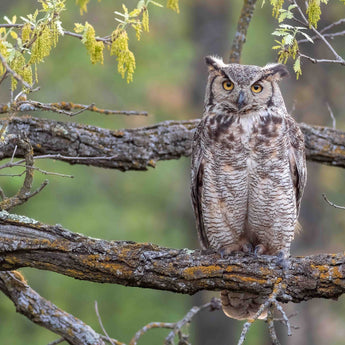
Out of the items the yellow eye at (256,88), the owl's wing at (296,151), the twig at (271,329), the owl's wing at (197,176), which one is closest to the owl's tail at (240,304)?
the owl's wing at (197,176)

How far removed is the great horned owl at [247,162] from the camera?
4898 millimetres

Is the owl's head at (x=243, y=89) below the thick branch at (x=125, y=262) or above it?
above

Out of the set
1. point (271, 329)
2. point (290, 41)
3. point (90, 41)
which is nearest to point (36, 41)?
point (90, 41)

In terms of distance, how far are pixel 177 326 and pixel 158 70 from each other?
7.45 meters

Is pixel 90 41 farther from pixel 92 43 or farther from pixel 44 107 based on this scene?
pixel 44 107

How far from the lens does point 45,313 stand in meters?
4.62

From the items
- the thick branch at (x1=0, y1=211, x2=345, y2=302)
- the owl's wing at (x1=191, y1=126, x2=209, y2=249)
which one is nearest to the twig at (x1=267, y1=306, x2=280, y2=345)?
the thick branch at (x1=0, y1=211, x2=345, y2=302)

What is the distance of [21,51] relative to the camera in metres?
3.71

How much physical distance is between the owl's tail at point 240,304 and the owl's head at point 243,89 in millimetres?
1366

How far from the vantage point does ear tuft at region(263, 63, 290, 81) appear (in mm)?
5117

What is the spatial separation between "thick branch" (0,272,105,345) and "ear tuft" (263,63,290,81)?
214cm

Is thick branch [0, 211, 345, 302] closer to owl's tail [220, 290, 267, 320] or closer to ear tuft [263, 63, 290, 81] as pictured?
owl's tail [220, 290, 267, 320]

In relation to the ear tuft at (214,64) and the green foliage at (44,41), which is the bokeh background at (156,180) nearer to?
the ear tuft at (214,64)

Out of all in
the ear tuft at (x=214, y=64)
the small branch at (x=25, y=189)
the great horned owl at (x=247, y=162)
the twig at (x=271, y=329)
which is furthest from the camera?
the ear tuft at (x=214, y=64)
